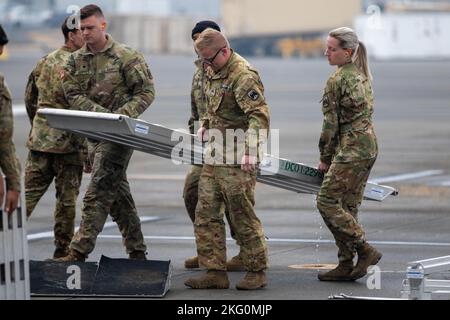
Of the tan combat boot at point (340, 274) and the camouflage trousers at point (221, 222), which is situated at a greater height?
the camouflage trousers at point (221, 222)

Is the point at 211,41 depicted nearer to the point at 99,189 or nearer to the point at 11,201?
the point at 99,189

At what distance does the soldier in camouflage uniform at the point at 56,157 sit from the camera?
1030cm

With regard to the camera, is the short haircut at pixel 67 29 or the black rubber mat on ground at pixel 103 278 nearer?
the black rubber mat on ground at pixel 103 278

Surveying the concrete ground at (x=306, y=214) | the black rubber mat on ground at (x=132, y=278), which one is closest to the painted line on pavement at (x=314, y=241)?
the concrete ground at (x=306, y=214)

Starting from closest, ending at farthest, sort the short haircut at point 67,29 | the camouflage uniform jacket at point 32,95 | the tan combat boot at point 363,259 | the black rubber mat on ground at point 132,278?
the black rubber mat on ground at point 132,278
the tan combat boot at point 363,259
the short haircut at point 67,29
the camouflage uniform jacket at point 32,95

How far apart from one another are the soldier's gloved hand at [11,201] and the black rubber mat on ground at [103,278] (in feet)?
5.92

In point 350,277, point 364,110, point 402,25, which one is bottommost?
point 350,277

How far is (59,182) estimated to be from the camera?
10406 mm

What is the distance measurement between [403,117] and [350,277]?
65.2ft

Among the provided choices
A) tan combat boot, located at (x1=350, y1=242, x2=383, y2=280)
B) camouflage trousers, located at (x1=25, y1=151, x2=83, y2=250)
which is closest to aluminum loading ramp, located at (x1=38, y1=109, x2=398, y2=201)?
tan combat boot, located at (x1=350, y1=242, x2=383, y2=280)

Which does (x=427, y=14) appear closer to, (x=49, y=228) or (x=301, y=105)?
(x=301, y=105)

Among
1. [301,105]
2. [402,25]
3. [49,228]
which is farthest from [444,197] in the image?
[402,25]

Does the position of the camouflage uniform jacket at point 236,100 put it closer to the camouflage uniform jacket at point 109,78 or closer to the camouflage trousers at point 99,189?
the camouflage uniform jacket at point 109,78

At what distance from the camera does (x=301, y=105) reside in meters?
33.3
